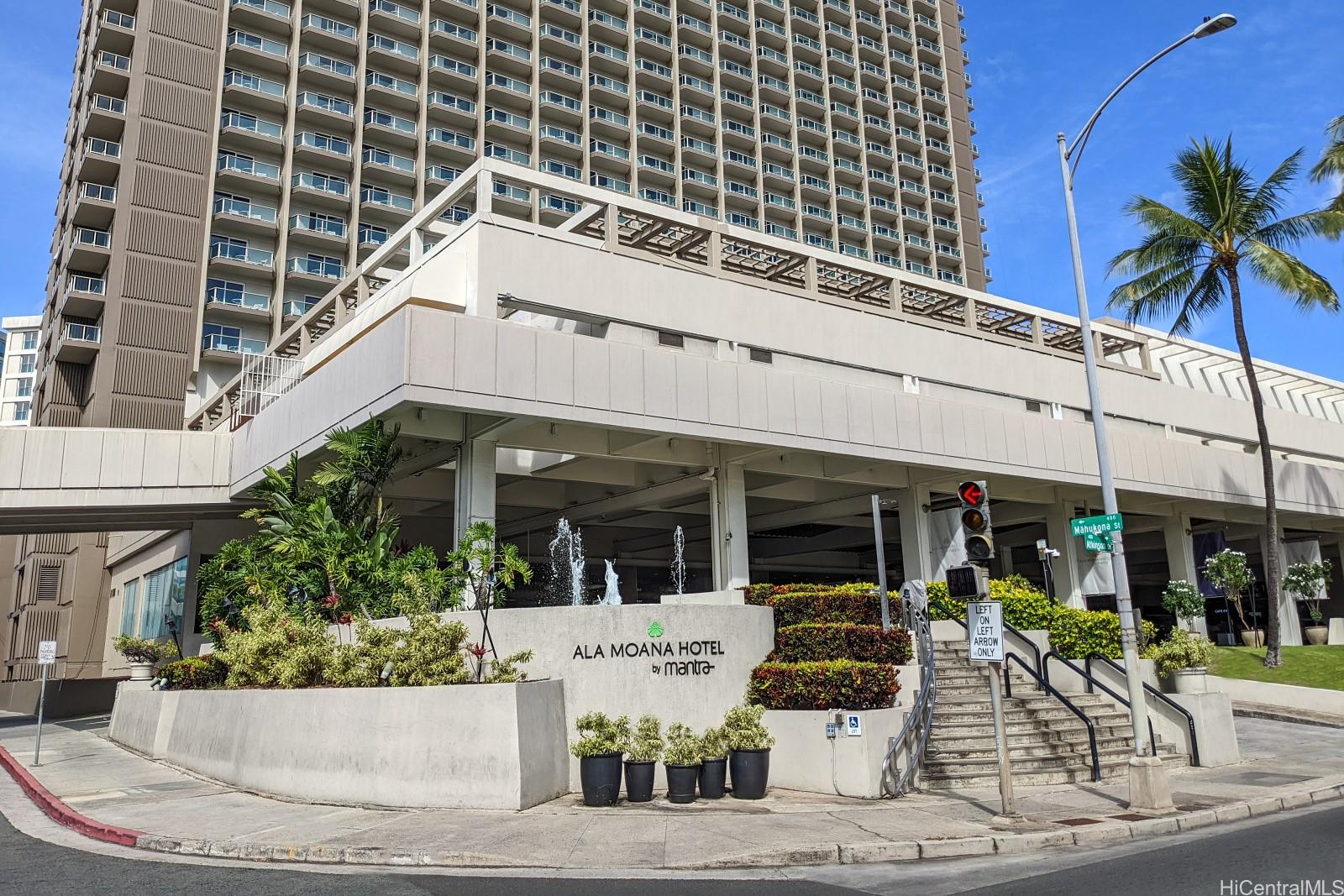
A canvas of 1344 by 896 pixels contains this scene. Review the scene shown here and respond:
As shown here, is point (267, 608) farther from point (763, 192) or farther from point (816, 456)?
point (763, 192)

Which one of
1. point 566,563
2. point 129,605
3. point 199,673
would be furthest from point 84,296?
point 199,673


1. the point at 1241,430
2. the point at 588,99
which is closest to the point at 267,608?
the point at 1241,430

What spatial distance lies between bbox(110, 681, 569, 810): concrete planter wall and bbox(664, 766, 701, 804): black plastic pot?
1.66 m

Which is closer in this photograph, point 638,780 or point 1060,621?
point 638,780

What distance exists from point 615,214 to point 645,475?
739cm

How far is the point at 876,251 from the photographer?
264 ft

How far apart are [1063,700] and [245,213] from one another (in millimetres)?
53416

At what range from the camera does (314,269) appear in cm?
5719

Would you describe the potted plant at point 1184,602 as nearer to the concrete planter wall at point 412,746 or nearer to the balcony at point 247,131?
the concrete planter wall at point 412,746

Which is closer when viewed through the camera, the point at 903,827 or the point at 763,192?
the point at 903,827

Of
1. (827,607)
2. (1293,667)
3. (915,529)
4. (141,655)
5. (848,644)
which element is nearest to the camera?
(848,644)

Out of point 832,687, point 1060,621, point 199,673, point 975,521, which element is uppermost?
point 975,521

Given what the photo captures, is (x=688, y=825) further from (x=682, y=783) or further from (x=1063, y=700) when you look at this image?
(x=1063, y=700)

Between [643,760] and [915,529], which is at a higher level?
[915,529]
